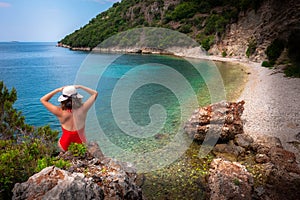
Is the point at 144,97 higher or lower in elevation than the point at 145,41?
lower

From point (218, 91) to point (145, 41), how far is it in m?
50.1

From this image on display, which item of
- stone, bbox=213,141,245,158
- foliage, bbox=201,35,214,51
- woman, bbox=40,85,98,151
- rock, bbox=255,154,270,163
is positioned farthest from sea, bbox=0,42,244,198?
foliage, bbox=201,35,214,51

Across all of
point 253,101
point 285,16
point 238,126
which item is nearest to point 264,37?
point 285,16

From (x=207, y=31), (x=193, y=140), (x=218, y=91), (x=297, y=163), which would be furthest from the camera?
(x=207, y=31)

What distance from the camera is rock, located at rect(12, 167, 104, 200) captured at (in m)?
3.49

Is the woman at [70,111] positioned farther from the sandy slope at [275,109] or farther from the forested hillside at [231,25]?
the forested hillside at [231,25]

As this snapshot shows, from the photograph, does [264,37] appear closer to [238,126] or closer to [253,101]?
[253,101]

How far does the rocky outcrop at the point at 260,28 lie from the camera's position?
3297 centimetres

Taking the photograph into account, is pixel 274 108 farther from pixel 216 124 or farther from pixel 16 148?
pixel 16 148

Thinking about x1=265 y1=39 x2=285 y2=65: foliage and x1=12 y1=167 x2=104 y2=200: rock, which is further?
x1=265 y1=39 x2=285 y2=65: foliage

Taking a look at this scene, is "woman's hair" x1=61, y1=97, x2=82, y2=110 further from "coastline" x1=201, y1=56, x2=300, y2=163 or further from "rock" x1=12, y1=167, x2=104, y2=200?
"coastline" x1=201, y1=56, x2=300, y2=163

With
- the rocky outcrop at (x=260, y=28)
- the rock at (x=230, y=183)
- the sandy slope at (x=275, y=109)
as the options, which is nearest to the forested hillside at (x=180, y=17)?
the rocky outcrop at (x=260, y=28)

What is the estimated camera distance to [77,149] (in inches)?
208

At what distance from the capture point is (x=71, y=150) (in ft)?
17.4
